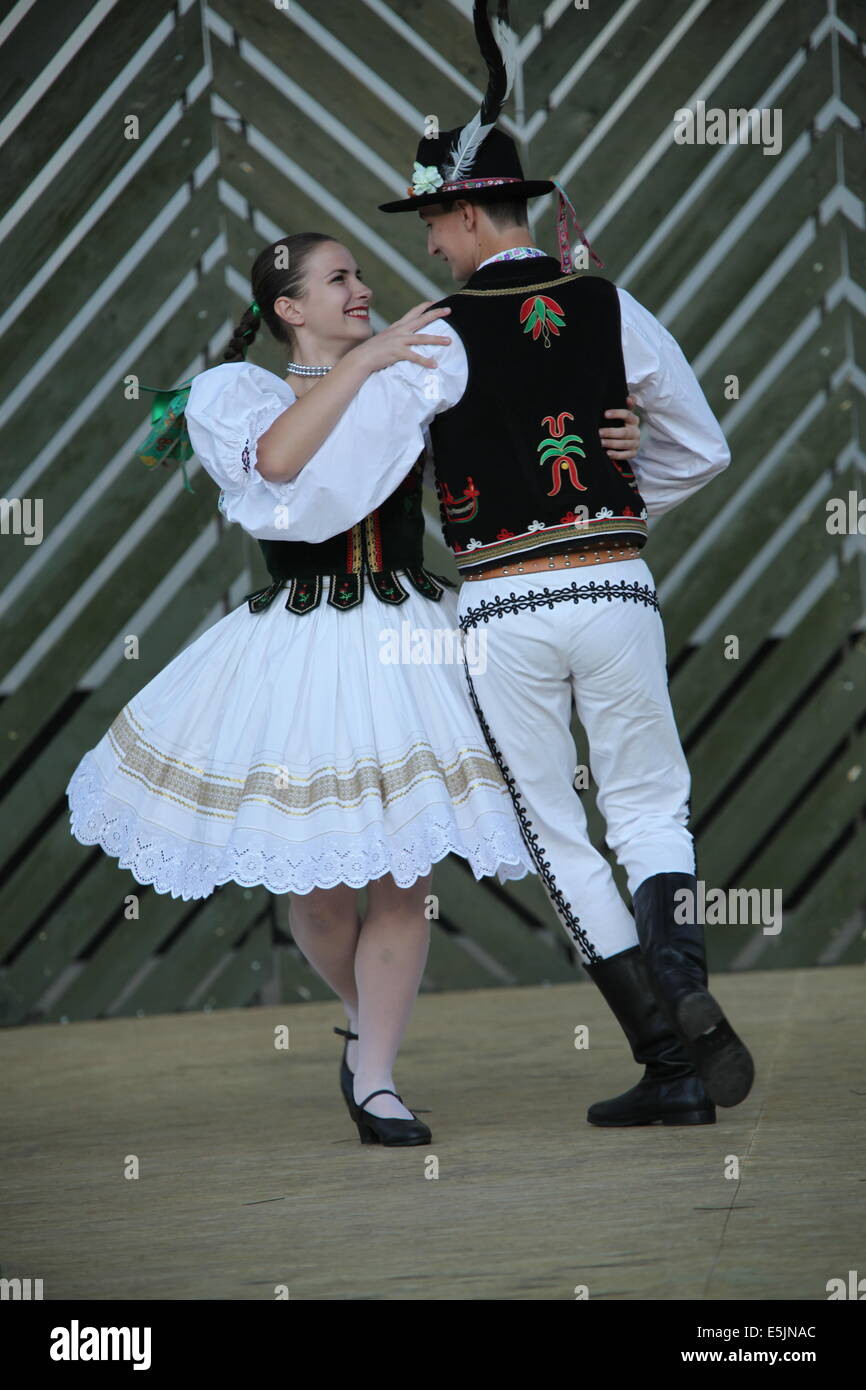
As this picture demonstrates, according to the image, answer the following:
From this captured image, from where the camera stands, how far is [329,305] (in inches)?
118

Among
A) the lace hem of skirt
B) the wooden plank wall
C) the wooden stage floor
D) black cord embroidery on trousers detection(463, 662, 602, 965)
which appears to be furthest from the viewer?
the wooden plank wall

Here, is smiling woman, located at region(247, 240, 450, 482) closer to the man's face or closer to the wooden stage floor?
the man's face

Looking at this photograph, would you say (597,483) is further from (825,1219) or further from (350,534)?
(825,1219)

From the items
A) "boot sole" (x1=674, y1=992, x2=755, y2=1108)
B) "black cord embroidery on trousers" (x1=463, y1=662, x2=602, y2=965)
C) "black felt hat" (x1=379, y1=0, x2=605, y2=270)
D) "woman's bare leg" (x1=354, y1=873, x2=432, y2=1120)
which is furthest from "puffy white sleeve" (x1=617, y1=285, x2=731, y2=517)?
"boot sole" (x1=674, y1=992, x2=755, y2=1108)

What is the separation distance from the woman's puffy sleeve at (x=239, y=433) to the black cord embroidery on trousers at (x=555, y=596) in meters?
0.36

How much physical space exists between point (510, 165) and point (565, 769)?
3.33ft

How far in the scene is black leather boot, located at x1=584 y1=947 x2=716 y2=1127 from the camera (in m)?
2.68

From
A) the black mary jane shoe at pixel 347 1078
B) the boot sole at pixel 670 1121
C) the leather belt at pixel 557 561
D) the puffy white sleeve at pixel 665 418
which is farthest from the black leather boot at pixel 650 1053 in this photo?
the puffy white sleeve at pixel 665 418

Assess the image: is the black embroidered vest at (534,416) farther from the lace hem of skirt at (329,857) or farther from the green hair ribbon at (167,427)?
the green hair ribbon at (167,427)

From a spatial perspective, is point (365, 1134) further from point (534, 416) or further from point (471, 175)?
point (471, 175)

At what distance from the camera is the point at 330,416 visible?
2.67 m

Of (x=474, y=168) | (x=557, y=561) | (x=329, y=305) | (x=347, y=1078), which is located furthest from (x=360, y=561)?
(x=347, y=1078)

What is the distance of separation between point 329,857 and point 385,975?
27cm

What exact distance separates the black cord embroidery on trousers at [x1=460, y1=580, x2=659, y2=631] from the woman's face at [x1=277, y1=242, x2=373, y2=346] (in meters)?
0.59
